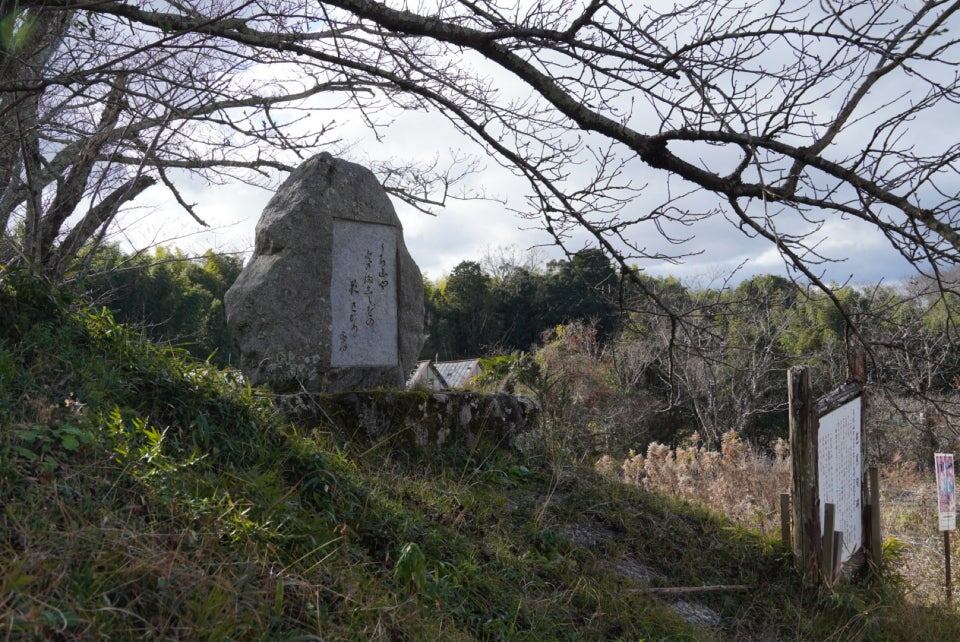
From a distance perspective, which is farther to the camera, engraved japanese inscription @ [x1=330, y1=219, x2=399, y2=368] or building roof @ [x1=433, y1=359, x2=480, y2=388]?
building roof @ [x1=433, y1=359, x2=480, y2=388]

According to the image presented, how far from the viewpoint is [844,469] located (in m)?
6.07

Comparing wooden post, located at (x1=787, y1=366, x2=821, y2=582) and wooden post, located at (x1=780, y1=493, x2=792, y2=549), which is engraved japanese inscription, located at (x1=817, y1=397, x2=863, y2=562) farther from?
wooden post, located at (x1=780, y1=493, x2=792, y2=549)

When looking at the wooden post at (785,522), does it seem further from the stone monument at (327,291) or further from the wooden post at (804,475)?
the stone monument at (327,291)

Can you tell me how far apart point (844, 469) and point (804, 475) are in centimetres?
94

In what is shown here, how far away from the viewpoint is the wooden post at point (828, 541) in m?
5.32

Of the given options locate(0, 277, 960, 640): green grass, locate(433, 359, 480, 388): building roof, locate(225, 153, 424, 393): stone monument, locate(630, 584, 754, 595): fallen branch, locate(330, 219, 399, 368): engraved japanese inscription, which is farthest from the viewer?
locate(433, 359, 480, 388): building roof

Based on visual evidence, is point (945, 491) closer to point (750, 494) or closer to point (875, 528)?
point (875, 528)

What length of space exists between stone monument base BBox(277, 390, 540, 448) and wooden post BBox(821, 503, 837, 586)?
2.34 m

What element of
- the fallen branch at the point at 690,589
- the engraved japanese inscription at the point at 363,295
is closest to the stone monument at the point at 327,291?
the engraved japanese inscription at the point at 363,295

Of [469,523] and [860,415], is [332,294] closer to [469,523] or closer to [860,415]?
[469,523]

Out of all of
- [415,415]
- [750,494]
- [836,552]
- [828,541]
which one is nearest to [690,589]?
[828,541]

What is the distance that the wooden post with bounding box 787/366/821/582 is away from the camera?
5.29 metres

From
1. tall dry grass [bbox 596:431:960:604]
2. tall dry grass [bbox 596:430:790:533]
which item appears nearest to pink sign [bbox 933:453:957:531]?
tall dry grass [bbox 596:431:960:604]

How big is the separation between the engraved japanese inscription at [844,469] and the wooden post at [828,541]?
88 millimetres
